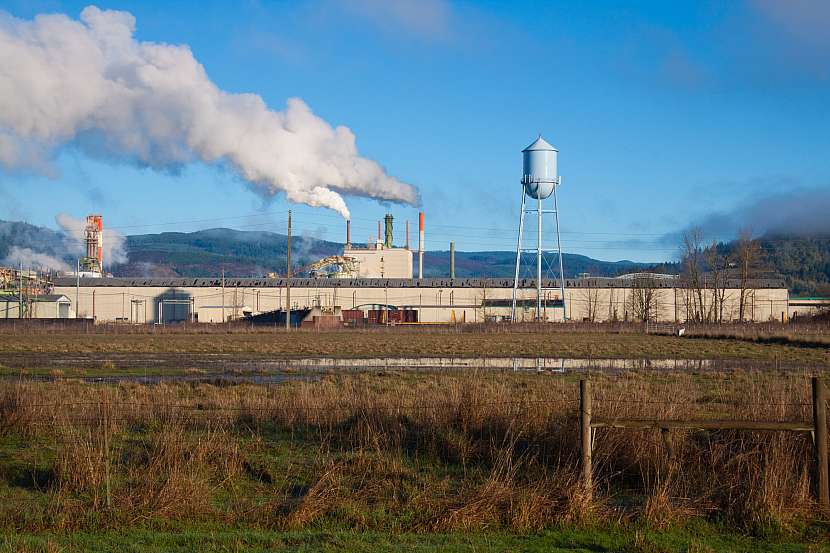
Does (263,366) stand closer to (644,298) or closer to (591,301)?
(591,301)

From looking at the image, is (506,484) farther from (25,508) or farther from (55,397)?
(55,397)

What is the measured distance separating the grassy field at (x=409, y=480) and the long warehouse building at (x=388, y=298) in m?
83.2

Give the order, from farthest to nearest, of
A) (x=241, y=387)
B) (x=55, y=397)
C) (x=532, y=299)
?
1. (x=532, y=299)
2. (x=241, y=387)
3. (x=55, y=397)

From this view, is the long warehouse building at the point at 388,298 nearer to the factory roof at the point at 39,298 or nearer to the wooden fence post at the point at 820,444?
the factory roof at the point at 39,298

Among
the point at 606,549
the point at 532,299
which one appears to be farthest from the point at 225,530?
the point at 532,299

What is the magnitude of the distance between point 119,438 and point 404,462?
4.71m

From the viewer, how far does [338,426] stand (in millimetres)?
13852

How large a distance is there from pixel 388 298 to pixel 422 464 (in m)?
89.4

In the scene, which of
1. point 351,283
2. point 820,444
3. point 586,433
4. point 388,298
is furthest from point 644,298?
point 586,433

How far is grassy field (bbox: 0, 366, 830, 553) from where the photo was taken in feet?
31.2

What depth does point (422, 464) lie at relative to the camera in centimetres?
1226

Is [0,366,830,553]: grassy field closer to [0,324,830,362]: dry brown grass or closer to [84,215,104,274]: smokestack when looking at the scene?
[0,324,830,362]: dry brown grass

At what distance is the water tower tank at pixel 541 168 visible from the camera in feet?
247

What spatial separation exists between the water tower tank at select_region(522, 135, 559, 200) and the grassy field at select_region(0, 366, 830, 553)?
6144 cm
